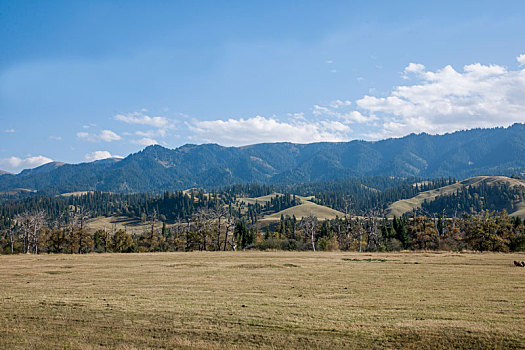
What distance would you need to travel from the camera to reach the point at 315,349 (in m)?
14.0

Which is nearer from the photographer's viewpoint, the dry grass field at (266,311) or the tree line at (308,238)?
the dry grass field at (266,311)

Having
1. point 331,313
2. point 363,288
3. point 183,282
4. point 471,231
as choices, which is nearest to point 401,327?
point 331,313

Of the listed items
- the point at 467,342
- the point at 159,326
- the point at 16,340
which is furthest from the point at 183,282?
the point at 467,342

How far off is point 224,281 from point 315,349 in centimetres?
1801

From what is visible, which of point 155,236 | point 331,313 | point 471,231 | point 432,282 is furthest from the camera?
point 155,236

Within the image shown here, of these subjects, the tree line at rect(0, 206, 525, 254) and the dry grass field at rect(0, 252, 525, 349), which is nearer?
the dry grass field at rect(0, 252, 525, 349)

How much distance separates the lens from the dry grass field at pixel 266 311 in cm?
1491

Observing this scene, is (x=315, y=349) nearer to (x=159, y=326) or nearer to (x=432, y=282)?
(x=159, y=326)

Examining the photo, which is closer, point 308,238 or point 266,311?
point 266,311

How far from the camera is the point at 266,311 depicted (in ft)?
63.5

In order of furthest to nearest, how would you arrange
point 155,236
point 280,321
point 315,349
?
point 155,236
point 280,321
point 315,349

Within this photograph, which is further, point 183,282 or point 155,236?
point 155,236

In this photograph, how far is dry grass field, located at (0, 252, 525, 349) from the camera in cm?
1491

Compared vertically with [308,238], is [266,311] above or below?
above
